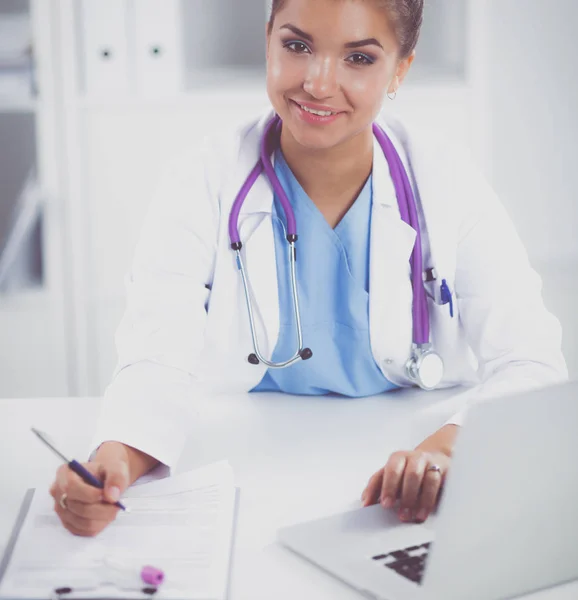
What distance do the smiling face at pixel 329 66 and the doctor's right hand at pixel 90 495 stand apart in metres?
0.55

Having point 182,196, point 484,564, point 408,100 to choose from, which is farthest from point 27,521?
point 408,100

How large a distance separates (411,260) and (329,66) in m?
0.31

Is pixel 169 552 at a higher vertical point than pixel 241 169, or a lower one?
lower

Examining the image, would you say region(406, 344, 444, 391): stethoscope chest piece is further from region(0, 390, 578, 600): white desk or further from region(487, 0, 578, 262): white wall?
region(487, 0, 578, 262): white wall

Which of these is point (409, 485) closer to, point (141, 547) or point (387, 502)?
point (387, 502)

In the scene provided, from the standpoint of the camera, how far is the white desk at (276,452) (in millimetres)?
771

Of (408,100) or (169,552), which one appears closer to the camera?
(169,552)

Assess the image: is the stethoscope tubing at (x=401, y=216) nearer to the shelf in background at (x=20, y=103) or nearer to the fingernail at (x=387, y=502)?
the fingernail at (x=387, y=502)

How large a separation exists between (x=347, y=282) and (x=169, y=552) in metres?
0.62

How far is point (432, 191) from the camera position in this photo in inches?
51.9

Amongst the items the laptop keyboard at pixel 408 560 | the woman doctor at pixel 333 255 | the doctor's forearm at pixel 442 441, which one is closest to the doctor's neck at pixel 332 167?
the woman doctor at pixel 333 255

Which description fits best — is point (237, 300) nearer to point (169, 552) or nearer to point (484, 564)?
point (169, 552)

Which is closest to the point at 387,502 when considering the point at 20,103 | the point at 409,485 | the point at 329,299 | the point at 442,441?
the point at 409,485

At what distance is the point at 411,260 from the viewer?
1.30 meters
